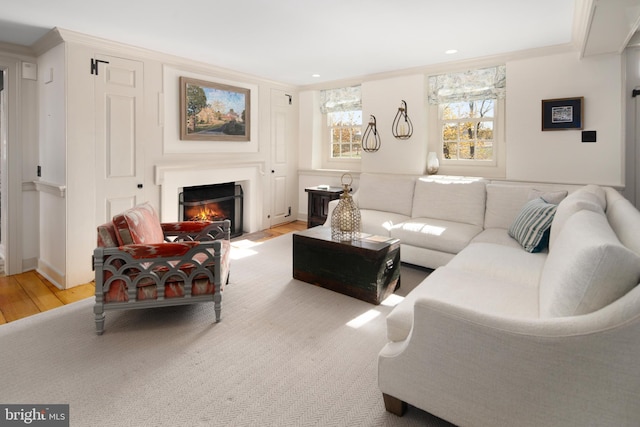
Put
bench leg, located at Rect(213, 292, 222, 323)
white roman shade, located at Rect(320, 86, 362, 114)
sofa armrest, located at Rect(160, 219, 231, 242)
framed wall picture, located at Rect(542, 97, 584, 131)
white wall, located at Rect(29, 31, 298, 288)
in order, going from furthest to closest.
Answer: white roman shade, located at Rect(320, 86, 362, 114)
framed wall picture, located at Rect(542, 97, 584, 131)
white wall, located at Rect(29, 31, 298, 288)
sofa armrest, located at Rect(160, 219, 231, 242)
bench leg, located at Rect(213, 292, 222, 323)

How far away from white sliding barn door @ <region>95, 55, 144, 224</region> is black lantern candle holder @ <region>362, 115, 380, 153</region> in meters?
2.93

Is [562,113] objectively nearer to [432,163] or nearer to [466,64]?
[466,64]

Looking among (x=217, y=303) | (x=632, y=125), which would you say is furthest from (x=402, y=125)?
(x=217, y=303)

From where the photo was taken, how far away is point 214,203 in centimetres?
495

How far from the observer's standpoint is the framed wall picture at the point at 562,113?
145 inches

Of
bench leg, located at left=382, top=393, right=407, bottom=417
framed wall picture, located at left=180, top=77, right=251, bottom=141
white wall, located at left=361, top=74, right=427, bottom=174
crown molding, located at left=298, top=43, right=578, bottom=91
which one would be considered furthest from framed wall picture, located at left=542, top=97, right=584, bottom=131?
framed wall picture, located at left=180, top=77, right=251, bottom=141

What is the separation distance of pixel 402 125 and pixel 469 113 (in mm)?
835

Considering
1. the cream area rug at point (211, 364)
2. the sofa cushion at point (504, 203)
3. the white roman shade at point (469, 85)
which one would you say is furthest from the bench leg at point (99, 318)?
the white roman shade at point (469, 85)

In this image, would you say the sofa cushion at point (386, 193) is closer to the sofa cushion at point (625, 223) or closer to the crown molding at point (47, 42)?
the sofa cushion at point (625, 223)

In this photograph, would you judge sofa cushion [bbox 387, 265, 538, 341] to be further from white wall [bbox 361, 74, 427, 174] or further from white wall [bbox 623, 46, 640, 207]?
white wall [bbox 361, 74, 427, 174]

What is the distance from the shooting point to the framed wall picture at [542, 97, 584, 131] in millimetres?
3674

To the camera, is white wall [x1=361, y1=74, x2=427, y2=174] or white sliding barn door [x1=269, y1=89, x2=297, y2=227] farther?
white sliding barn door [x1=269, y1=89, x2=297, y2=227]

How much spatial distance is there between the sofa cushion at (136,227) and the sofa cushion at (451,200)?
2.78m

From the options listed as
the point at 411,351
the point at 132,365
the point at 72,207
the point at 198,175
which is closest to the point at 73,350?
the point at 132,365
